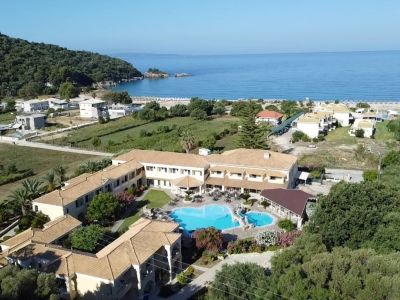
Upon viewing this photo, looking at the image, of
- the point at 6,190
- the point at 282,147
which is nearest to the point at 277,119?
the point at 282,147

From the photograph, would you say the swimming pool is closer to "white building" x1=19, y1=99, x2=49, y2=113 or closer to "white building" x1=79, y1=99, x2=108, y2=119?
"white building" x1=79, y1=99, x2=108, y2=119

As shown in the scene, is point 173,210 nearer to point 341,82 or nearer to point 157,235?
point 157,235

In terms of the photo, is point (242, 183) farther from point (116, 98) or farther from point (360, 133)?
point (116, 98)

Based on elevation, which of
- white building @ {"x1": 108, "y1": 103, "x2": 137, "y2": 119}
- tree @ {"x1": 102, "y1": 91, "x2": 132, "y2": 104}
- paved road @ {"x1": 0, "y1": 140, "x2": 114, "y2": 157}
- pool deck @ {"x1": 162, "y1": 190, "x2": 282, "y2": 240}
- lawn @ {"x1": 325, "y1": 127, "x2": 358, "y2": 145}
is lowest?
pool deck @ {"x1": 162, "y1": 190, "x2": 282, "y2": 240}

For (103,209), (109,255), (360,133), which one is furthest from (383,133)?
(109,255)

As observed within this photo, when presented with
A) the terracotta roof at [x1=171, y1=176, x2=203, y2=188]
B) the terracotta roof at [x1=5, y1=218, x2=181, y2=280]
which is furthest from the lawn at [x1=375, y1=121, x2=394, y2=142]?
the terracotta roof at [x1=5, y1=218, x2=181, y2=280]

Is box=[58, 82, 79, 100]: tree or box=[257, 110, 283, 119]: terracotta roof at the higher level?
box=[58, 82, 79, 100]: tree

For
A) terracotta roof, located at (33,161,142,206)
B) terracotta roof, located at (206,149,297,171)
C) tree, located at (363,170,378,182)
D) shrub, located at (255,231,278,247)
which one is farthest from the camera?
tree, located at (363,170,378,182)
